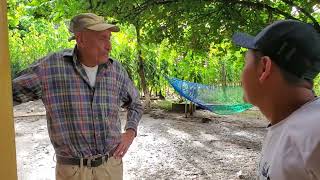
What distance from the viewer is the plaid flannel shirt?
6.55 feet

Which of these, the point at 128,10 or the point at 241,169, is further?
the point at 241,169

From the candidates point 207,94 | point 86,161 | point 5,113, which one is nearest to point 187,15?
point 86,161

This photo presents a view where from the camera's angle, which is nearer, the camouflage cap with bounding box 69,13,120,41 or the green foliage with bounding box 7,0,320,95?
the camouflage cap with bounding box 69,13,120,41

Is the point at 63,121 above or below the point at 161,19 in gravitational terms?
below

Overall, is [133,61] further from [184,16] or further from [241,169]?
[184,16]

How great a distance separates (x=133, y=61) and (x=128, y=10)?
710 cm

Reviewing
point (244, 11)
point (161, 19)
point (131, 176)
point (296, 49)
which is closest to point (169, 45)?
point (161, 19)

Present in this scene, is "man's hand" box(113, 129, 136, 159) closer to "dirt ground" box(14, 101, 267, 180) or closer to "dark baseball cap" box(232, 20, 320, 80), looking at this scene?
"dark baseball cap" box(232, 20, 320, 80)

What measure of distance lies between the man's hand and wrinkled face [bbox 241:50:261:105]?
4.08 feet

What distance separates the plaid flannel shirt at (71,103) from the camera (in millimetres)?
1997

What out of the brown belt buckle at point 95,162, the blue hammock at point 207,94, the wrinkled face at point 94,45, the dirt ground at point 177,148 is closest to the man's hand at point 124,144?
the brown belt buckle at point 95,162

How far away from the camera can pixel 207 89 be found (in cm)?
876

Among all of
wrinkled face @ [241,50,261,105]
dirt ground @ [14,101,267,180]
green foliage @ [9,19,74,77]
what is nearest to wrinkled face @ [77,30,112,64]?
wrinkled face @ [241,50,261,105]

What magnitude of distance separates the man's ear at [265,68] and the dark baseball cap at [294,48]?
0.04ft
